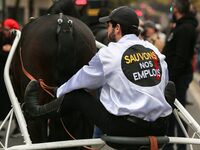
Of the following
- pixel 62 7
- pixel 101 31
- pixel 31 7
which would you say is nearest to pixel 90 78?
pixel 62 7

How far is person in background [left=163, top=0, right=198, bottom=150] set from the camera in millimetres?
8102

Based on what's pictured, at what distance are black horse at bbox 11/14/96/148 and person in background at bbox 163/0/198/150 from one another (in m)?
2.43

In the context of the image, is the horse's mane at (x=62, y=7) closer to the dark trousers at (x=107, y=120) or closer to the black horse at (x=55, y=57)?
the black horse at (x=55, y=57)

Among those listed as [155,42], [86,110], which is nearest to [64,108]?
[86,110]

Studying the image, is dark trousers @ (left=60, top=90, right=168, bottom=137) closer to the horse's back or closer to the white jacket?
the white jacket

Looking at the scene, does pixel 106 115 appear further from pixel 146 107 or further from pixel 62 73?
pixel 62 73

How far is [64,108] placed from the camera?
4801mm

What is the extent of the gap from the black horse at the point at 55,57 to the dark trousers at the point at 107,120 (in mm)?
737

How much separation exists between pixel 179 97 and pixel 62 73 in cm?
311

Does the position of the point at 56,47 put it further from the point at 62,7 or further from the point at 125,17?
the point at 125,17

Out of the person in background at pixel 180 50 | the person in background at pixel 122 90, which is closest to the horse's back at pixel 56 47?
the person in background at pixel 122 90

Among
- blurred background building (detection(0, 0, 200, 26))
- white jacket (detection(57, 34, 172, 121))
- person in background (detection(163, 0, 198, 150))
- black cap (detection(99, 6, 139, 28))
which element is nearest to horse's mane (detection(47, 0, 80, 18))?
black cap (detection(99, 6, 139, 28))

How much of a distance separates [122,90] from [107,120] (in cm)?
28

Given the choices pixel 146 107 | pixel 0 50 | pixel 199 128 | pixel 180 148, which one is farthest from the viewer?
pixel 0 50
